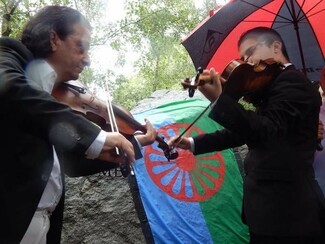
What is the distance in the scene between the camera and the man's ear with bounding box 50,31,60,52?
1647mm

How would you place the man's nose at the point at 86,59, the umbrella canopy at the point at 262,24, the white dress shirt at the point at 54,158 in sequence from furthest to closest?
1. the umbrella canopy at the point at 262,24
2. the man's nose at the point at 86,59
3. the white dress shirt at the point at 54,158

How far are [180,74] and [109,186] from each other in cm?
1164

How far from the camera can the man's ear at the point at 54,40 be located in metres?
1.65

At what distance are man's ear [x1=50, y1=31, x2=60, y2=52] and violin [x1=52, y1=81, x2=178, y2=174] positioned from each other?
Answer: 327 mm

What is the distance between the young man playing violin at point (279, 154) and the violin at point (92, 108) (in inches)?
16.9

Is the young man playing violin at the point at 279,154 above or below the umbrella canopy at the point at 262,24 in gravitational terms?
below

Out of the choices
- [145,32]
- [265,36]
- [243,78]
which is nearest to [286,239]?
[243,78]

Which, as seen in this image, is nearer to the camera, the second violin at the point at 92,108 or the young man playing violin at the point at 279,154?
the young man playing violin at the point at 279,154

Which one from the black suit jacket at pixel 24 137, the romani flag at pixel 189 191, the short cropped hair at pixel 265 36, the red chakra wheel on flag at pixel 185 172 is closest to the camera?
Result: the black suit jacket at pixel 24 137

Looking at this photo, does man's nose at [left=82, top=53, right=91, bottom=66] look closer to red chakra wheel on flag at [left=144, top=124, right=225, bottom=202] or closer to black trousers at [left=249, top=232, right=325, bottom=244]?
black trousers at [left=249, top=232, right=325, bottom=244]

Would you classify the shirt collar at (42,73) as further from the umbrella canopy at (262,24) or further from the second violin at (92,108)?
the umbrella canopy at (262,24)

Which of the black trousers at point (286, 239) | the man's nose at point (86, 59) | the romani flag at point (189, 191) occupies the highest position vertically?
the man's nose at point (86, 59)

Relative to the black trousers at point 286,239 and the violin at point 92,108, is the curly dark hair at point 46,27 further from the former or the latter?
the black trousers at point 286,239

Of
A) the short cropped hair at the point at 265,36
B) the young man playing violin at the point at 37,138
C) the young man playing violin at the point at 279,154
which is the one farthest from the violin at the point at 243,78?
the young man playing violin at the point at 37,138
